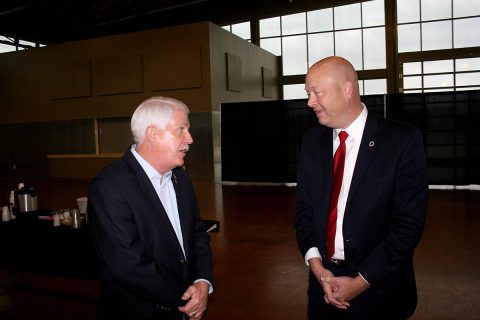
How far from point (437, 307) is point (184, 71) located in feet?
29.7

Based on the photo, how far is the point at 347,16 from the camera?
1395 centimetres

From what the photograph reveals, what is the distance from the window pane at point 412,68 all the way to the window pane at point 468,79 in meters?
1.11

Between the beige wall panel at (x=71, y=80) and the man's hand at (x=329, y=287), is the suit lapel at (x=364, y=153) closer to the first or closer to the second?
the man's hand at (x=329, y=287)

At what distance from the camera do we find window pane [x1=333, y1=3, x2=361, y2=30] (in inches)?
543

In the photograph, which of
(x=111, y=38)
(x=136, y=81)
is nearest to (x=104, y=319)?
(x=136, y=81)

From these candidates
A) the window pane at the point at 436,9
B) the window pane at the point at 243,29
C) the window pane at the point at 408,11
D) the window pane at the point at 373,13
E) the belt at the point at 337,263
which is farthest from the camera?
Answer: the window pane at the point at 243,29

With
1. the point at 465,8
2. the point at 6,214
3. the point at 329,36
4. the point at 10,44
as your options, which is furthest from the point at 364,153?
the point at 10,44

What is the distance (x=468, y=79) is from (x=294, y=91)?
563cm

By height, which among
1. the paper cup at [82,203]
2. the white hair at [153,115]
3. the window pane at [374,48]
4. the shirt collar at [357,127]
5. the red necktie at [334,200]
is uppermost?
the window pane at [374,48]

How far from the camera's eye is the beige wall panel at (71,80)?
1220 cm

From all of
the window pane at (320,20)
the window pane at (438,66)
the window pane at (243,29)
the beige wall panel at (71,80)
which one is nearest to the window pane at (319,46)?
the window pane at (320,20)

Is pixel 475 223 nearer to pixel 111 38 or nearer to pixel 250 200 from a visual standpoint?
pixel 250 200

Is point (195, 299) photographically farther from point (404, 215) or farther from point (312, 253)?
point (404, 215)

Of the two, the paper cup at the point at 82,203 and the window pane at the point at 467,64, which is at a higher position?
the window pane at the point at 467,64
